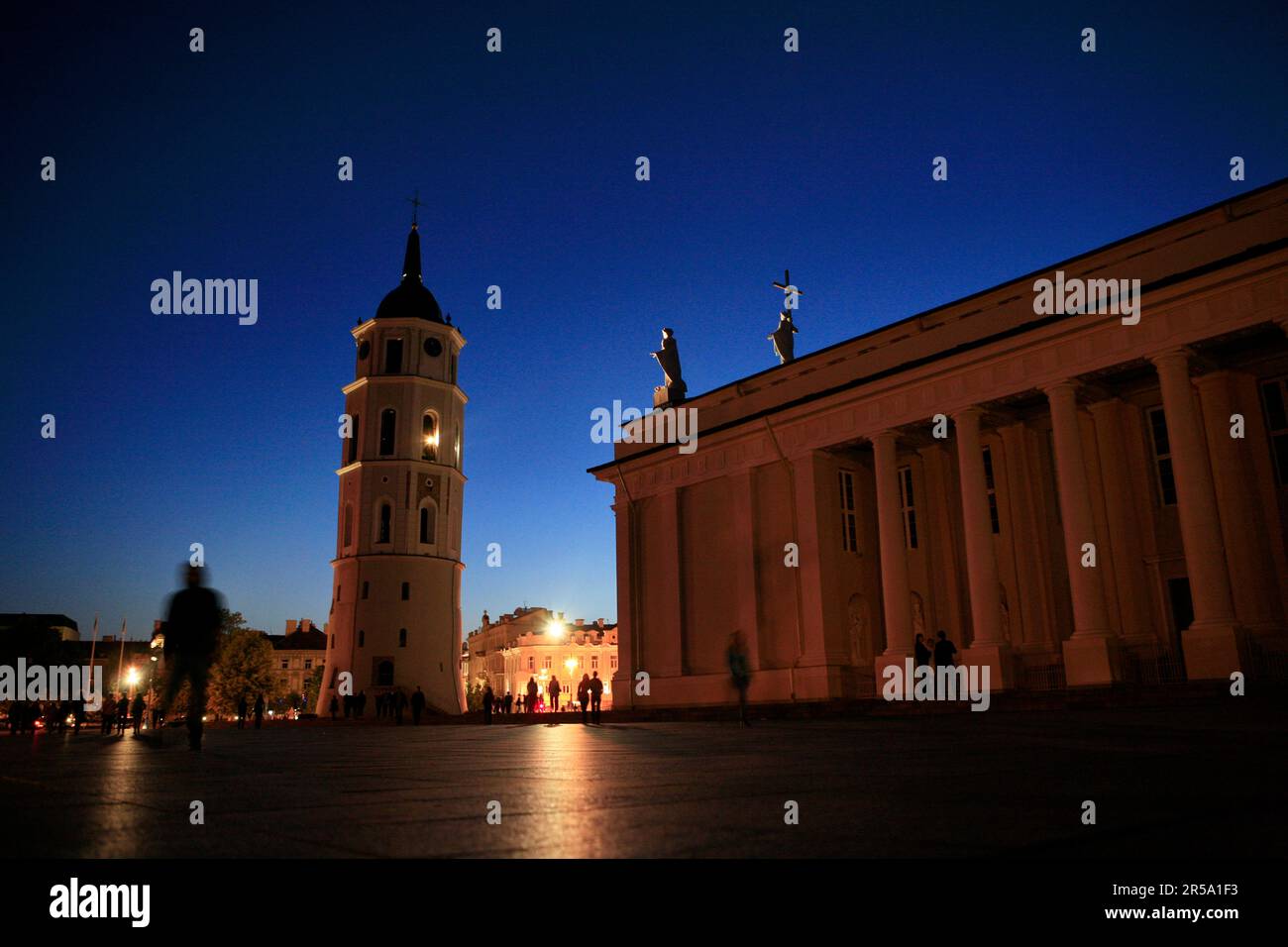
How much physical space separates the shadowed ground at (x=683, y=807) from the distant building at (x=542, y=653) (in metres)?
103

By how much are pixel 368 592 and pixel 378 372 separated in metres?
14.2

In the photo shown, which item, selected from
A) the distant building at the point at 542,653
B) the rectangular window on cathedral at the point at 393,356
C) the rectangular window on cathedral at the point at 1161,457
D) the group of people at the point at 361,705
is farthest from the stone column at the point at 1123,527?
the distant building at the point at 542,653

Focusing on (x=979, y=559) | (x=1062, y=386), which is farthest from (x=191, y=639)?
(x=1062, y=386)

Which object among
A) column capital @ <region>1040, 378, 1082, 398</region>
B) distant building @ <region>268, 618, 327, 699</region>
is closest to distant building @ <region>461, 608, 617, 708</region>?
distant building @ <region>268, 618, 327, 699</region>

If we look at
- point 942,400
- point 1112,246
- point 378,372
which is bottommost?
point 942,400

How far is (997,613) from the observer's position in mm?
24000

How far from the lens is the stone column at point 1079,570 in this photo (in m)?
21.2

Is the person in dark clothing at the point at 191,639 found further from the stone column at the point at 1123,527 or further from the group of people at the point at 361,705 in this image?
the group of people at the point at 361,705

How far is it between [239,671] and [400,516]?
25.5 metres

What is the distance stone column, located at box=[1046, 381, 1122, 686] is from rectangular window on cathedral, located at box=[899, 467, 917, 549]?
7.31m

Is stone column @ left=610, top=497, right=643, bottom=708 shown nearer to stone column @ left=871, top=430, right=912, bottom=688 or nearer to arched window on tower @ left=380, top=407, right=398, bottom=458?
stone column @ left=871, top=430, right=912, bottom=688

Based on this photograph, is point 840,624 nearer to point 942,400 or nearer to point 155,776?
point 942,400
